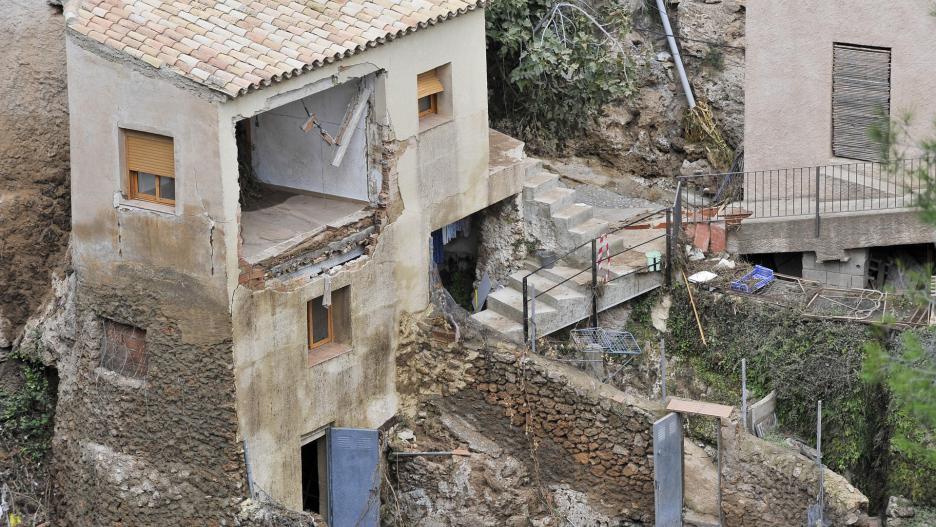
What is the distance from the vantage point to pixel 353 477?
2486cm

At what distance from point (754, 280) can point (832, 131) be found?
2.59m

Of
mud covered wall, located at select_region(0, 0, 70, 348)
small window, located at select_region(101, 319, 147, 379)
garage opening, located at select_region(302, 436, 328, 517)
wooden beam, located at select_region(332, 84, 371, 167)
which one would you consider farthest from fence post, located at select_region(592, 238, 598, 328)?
mud covered wall, located at select_region(0, 0, 70, 348)

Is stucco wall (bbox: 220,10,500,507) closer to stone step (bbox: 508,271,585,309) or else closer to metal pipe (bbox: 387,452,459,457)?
metal pipe (bbox: 387,452,459,457)

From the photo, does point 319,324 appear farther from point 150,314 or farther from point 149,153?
point 149,153

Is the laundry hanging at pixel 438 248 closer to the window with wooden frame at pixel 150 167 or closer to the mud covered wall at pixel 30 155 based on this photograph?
the window with wooden frame at pixel 150 167

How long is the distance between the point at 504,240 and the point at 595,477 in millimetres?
4035

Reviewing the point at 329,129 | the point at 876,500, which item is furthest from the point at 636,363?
the point at 329,129

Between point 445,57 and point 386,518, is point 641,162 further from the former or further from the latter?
point 386,518

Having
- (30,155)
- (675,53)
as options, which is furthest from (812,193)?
(30,155)

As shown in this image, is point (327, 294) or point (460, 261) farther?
point (460, 261)

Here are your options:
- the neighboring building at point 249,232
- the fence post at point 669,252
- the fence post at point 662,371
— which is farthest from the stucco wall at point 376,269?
the fence post at point 662,371

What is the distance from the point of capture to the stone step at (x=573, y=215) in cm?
2709

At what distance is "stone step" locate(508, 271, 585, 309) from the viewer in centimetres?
2631

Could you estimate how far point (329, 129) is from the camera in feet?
81.7
